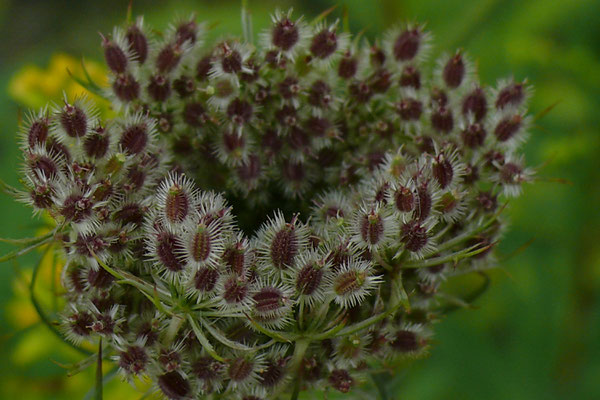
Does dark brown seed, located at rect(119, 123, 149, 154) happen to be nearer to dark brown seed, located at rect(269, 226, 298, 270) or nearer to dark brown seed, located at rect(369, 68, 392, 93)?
dark brown seed, located at rect(269, 226, 298, 270)

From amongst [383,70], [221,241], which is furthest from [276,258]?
[383,70]

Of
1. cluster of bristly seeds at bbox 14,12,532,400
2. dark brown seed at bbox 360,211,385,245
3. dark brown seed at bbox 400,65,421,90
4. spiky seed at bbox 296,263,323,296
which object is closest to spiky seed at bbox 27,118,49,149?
cluster of bristly seeds at bbox 14,12,532,400

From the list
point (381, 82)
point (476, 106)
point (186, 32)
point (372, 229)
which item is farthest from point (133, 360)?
point (476, 106)

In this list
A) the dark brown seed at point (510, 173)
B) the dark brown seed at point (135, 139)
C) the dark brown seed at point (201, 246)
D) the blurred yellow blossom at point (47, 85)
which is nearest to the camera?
the dark brown seed at point (201, 246)

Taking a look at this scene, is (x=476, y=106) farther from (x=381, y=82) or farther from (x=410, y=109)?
(x=381, y=82)

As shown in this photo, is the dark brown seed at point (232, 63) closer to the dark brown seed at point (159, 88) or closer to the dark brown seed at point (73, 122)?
the dark brown seed at point (159, 88)

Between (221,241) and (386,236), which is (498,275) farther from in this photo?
(221,241)

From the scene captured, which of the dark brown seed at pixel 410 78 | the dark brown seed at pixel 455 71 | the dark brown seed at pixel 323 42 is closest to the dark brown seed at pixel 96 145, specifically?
the dark brown seed at pixel 323 42

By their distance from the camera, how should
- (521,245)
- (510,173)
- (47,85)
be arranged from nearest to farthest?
1. (510,173)
2. (47,85)
3. (521,245)
